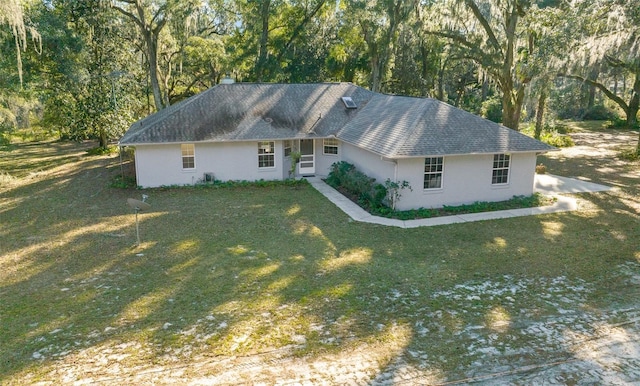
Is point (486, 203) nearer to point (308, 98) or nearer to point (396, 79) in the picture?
point (308, 98)

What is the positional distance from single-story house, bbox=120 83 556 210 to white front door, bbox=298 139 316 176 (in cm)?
4

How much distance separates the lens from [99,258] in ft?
35.0

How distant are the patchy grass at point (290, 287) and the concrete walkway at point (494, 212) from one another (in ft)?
1.67

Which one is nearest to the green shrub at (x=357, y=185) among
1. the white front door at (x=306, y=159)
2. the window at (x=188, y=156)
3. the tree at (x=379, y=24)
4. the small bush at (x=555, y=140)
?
the white front door at (x=306, y=159)

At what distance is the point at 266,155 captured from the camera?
18656 millimetres

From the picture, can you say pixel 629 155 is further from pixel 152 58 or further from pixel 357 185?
pixel 152 58

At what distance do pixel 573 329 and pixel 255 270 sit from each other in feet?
20.5

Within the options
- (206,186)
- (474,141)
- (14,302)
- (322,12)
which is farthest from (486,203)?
(322,12)

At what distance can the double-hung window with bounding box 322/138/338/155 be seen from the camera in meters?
19.5

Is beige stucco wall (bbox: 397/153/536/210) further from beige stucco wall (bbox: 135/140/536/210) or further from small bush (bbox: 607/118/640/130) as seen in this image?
small bush (bbox: 607/118/640/130)

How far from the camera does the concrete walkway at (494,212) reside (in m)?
13.6

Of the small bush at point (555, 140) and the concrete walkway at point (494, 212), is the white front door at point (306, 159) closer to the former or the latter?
the concrete walkway at point (494, 212)

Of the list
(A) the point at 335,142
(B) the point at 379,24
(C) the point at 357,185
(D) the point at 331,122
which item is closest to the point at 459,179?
(C) the point at 357,185

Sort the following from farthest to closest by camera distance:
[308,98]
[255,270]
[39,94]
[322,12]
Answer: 1. [322,12]
2. [39,94]
3. [308,98]
4. [255,270]
